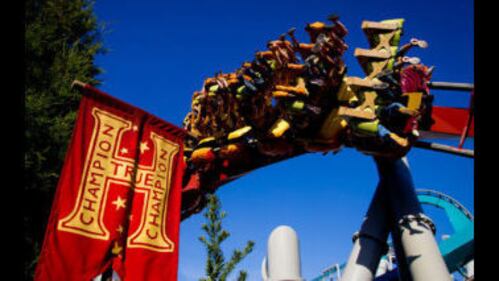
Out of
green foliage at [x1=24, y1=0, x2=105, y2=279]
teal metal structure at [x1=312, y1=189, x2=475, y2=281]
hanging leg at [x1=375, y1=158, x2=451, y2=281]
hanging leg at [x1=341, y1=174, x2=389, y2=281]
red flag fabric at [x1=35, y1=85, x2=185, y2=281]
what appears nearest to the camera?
red flag fabric at [x1=35, y1=85, x2=185, y2=281]

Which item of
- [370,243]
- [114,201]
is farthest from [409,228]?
[114,201]

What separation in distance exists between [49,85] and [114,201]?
4.59 metres

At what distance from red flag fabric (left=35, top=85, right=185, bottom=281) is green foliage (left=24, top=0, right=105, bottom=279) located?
2757 mm

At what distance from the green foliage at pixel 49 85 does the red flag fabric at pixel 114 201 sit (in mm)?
2757

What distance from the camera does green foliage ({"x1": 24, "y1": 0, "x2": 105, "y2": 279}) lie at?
23.6ft

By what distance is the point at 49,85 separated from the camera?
8125 millimetres

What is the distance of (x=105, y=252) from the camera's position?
4.25 meters

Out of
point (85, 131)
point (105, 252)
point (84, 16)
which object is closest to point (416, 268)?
point (105, 252)

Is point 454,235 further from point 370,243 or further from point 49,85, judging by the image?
point 49,85

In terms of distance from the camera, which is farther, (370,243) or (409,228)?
(370,243)

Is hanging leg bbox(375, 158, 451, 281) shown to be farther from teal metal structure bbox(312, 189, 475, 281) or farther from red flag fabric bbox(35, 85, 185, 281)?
teal metal structure bbox(312, 189, 475, 281)

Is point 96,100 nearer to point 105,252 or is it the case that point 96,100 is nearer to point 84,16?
point 105,252

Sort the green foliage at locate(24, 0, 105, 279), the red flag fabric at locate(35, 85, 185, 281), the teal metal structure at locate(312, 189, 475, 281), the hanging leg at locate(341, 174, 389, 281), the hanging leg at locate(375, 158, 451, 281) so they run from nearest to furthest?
the red flag fabric at locate(35, 85, 185, 281) < the hanging leg at locate(375, 158, 451, 281) < the hanging leg at locate(341, 174, 389, 281) < the green foliage at locate(24, 0, 105, 279) < the teal metal structure at locate(312, 189, 475, 281)

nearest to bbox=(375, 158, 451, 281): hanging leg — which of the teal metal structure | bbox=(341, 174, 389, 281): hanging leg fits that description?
bbox=(341, 174, 389, 281): hanging leg
